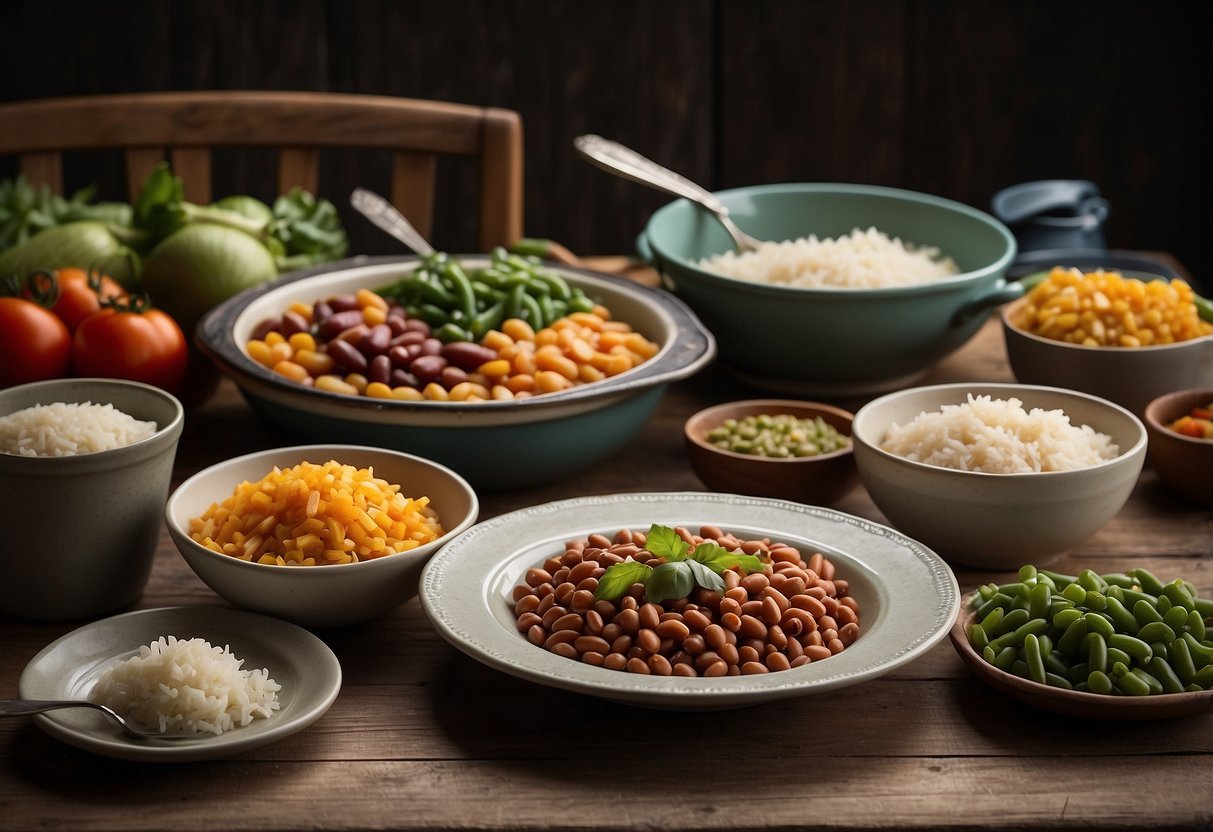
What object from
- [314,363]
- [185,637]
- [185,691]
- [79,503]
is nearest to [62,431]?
[79,503]

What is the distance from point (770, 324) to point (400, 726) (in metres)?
1.08

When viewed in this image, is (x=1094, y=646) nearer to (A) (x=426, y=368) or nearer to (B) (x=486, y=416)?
(B) (x=486, y=416)

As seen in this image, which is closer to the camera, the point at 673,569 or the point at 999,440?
the point at 673,569

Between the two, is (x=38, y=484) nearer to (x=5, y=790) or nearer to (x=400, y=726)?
(x=5, y=790)

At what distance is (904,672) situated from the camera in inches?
57.0

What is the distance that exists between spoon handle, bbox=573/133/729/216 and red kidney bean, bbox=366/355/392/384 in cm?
69

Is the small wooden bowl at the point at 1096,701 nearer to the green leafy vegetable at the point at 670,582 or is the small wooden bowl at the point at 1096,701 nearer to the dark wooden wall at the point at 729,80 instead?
the green leafy vegetable at the point at 670,582

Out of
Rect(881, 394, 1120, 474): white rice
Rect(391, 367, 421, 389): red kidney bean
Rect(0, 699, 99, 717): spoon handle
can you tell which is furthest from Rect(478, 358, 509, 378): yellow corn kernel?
Rect(0, 699, 99, 717): spoon handle

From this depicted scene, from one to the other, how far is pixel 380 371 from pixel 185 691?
745mm

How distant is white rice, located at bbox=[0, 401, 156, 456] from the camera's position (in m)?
1.45

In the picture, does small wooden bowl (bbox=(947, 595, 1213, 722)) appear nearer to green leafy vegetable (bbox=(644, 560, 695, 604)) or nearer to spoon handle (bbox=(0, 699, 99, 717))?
green leafy vegetable (bbox=(644, 560, 695, 604))

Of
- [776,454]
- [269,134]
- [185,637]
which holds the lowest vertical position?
[185,637]

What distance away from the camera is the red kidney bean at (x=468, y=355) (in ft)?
6.31

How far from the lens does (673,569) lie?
135 cm
